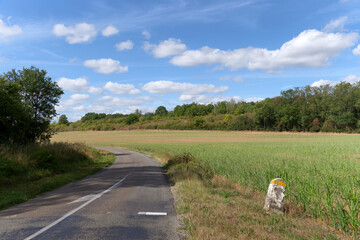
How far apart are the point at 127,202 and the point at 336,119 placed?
103691 millimetres

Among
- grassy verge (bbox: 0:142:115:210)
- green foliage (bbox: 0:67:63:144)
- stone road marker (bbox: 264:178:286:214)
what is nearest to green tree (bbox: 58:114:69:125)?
green foliage (bbox: 0:67:63:144)

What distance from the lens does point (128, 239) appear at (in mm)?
5312

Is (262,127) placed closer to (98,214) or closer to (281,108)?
(281,108)

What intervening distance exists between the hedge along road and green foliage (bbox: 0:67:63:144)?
453 inches

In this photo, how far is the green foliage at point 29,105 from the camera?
18.7 m

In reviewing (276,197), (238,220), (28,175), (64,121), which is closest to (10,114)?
(28,175)

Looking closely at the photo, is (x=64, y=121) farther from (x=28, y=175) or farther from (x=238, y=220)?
(x=238, y=220)

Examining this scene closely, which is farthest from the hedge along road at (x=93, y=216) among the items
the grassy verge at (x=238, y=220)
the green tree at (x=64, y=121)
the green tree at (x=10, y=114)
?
the green tree at (x=64, y=121)

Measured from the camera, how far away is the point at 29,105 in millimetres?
25188

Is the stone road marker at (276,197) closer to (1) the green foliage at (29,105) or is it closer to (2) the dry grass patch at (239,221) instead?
(2) the dry grass patch at (239,221)

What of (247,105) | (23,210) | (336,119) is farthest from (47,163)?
(247,105)

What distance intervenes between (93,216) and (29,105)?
2329 centimetres

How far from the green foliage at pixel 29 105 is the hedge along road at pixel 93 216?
453 inches

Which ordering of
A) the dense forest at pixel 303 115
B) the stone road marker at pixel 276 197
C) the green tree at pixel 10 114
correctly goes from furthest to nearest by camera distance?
1. the dense forest at pixel 303 115
2. the green tree at pixel 10 114
3. the stone road marker at pixel 276 197
